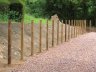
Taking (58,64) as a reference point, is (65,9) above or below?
below

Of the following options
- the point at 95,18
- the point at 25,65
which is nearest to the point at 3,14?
the point at 25,65

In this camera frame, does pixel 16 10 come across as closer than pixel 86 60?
No

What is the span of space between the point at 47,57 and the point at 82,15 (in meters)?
44.6

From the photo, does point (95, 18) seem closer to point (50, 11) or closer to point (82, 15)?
point (82, 15)

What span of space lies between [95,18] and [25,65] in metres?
46.9

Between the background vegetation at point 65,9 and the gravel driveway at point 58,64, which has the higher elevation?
the gravel driveway at point 58,64

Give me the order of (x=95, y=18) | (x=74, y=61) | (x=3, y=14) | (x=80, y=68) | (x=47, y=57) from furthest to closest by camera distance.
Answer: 1. (x=95, y=18)
2. (x=3, y=14)
3. (x=47, y=57)
4. (x=74, y=61)
5. (x=80, y=68)

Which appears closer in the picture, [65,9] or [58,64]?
[58,64]

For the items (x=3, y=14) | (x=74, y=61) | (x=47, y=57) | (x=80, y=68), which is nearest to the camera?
(x=80, y=68)

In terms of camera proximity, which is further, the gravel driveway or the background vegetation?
the background vegetation

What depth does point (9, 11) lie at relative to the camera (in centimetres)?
2581

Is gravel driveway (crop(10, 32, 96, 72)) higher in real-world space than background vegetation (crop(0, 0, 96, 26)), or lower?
higher

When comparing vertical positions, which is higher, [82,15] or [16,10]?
[16,10]

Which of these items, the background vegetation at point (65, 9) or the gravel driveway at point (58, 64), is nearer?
the gravel driveway at point (58, 64)
